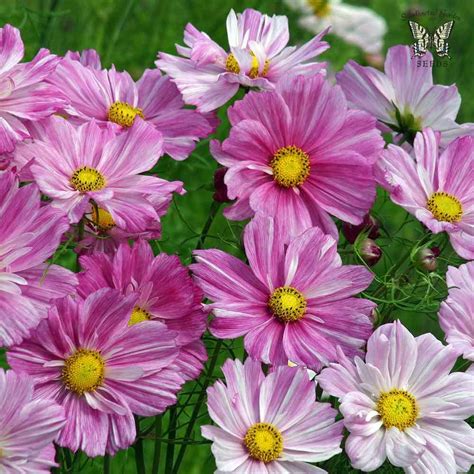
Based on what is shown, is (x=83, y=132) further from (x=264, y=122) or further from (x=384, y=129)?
(x=384, y=129)

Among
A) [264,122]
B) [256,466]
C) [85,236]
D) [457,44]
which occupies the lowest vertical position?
[256,466]

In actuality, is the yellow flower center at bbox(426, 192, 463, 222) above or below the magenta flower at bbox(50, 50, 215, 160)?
below

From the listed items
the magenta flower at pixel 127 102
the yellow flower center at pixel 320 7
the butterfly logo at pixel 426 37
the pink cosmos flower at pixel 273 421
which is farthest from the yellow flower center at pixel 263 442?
the yellow flower center at pixel 320 7

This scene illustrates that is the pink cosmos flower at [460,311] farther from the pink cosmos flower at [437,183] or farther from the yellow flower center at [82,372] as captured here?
the yellow flower center at [82,372]

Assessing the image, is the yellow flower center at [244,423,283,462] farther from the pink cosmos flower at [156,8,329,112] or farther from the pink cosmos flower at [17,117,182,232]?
the pink cosmos flower at [156,8,329,112]

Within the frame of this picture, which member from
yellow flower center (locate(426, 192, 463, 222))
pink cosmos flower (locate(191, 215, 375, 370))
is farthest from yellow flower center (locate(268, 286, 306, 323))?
yellow flower center (locate(426, 192, 463, 222))

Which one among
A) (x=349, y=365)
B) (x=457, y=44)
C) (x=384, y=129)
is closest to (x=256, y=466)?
(x=349, y=365)
